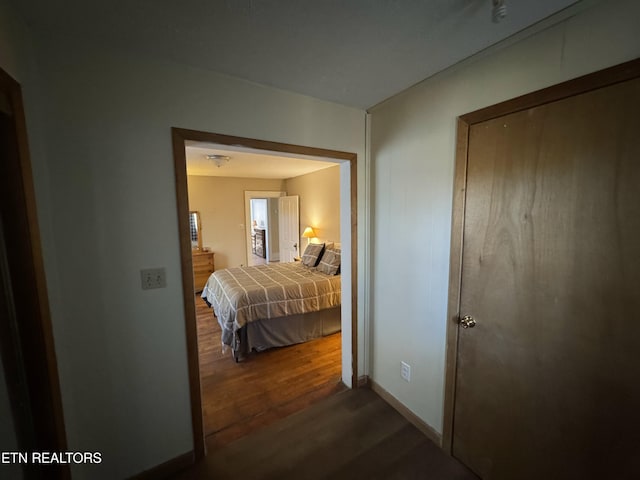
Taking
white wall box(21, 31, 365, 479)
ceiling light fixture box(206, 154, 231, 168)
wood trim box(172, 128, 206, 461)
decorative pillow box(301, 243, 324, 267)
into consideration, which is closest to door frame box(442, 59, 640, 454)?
white wall box(21, 31, 365, 479)

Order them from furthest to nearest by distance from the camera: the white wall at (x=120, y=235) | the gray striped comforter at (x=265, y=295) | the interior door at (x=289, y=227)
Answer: the interior door at (x=289, y=227) → the gray striped comforter at (x=265, y=295) → the white wall at (x=120, y=235)

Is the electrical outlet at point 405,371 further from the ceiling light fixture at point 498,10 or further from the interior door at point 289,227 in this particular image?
→ the interior door at point 289,227

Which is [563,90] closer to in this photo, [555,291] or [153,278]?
[555,291]

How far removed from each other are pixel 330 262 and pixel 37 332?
289 cm

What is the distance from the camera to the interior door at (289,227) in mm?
5801

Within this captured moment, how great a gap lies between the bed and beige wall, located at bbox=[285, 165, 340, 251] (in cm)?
127

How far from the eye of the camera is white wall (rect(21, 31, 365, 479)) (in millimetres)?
1205

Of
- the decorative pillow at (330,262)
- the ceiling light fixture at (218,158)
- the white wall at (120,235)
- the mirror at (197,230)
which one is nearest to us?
the white wall at (120,235)

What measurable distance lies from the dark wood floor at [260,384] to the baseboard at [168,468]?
159 millimetres

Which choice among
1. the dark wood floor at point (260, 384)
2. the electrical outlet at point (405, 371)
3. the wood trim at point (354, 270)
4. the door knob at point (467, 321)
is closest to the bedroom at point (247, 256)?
the dark wood floor at point (260, 384)

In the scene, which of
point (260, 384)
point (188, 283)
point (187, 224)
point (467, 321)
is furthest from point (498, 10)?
point (260, 384)

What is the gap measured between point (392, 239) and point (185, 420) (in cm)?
175

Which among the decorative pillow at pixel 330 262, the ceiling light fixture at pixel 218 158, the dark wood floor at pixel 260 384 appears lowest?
the dark wood floor at pixel 260 384

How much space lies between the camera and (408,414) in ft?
6.31
